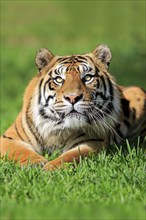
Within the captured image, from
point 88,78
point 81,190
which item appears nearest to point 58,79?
point 88,78

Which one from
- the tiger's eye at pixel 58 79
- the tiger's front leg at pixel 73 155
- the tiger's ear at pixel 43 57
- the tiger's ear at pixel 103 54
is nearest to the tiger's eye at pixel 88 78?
the tiger's eye at pixel 58 79

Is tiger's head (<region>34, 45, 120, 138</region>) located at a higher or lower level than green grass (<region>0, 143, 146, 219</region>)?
higher

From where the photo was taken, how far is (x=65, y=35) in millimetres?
21594

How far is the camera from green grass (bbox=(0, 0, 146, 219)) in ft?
15.1

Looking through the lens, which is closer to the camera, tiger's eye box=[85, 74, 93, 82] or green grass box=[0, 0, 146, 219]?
green grass box=[0, 0, 146, 219]

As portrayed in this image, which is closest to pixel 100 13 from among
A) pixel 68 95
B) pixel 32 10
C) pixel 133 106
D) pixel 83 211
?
pixel 32 10

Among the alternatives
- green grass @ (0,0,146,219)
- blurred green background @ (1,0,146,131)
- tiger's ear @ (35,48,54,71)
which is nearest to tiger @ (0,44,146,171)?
tiger's ear @ (35,48,54,71)

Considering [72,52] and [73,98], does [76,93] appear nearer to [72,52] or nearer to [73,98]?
[73,98]

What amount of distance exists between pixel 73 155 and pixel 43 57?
1047mm

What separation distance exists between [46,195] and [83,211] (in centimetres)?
53

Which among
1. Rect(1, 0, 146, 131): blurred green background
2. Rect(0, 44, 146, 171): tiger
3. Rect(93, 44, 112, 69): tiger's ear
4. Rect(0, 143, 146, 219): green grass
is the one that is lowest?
Rect(0, 143, 146, 219): green grass

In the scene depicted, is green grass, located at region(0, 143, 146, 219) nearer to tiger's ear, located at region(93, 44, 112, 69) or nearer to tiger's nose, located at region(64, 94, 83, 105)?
tiger's nose, located at region(64, 94, 83, 105)

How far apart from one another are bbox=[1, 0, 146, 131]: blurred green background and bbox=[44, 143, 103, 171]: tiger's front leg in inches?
80.1

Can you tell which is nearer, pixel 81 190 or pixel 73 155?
pixel 81 190
